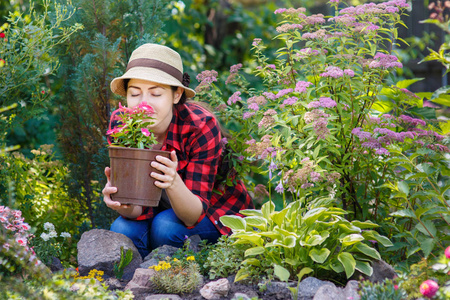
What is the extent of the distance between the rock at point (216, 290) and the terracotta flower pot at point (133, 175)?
498 mm

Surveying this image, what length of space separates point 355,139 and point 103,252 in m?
1.42

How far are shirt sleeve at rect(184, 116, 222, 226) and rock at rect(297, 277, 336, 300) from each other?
2.52 ft

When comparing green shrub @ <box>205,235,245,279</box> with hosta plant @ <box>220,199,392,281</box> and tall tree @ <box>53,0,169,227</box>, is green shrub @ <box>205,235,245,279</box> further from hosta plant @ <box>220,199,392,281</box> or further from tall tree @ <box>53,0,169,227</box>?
tall tree @ <box>53,0,169,227</box>

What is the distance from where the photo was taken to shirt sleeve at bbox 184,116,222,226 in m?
2.65

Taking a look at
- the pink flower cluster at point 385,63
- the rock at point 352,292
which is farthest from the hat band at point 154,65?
the rock at point 352,292

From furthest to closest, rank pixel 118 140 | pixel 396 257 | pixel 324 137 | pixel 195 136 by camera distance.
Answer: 1. pixel 195 136
2. pixel 396 257
3. pixel 118 140
4. pixel 324 137

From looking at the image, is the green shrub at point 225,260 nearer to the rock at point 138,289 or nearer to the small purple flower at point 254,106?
the rock at point 138,289

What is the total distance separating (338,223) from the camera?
225 centimetres

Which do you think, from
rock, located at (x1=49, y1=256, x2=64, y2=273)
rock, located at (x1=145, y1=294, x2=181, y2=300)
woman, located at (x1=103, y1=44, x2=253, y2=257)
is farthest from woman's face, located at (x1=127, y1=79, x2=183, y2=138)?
rock, located at (x1=49, y1=256, x2=64, y2=273)

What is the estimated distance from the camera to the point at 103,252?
2.53 m

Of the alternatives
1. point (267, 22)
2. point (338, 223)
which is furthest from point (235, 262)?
point (267, 22)

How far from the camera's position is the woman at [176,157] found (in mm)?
2496

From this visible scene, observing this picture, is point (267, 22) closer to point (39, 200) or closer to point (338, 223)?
point (39, 200)

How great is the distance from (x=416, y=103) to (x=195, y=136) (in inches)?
52.1
